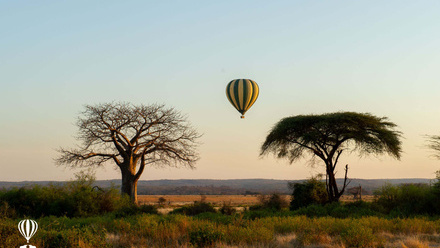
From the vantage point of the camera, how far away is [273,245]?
1450 centimetres

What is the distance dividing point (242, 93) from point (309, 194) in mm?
10438

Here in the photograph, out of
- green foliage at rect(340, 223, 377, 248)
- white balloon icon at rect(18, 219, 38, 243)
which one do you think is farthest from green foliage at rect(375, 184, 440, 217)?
white balloon icon at rect(18, 219, 38, 243)

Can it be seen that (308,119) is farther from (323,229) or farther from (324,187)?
(323,229)

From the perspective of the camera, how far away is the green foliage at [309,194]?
103ft

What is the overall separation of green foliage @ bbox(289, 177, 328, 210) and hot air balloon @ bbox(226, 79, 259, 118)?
29.1 feet

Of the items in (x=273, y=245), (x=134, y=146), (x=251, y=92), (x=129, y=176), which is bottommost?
(x=273, y=245)

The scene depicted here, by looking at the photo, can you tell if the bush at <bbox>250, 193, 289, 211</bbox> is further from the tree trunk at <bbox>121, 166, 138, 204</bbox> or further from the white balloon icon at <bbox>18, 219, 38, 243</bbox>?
the white balloon icon at <bbox>18, 219, 38, 243</bbox>

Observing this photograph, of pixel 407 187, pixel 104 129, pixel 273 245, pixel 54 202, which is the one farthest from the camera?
pixel 104 129

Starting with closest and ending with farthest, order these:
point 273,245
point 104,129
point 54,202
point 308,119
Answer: point 273,245 < point 54,202 < point 308,119 < point 104,129

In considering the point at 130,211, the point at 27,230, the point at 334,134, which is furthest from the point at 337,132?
the point at 27,230

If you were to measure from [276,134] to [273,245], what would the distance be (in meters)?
20.8

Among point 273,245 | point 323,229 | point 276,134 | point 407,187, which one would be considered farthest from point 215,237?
point 276,134

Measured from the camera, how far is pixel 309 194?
31.4 metres

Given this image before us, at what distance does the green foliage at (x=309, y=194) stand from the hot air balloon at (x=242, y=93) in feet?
29.1
